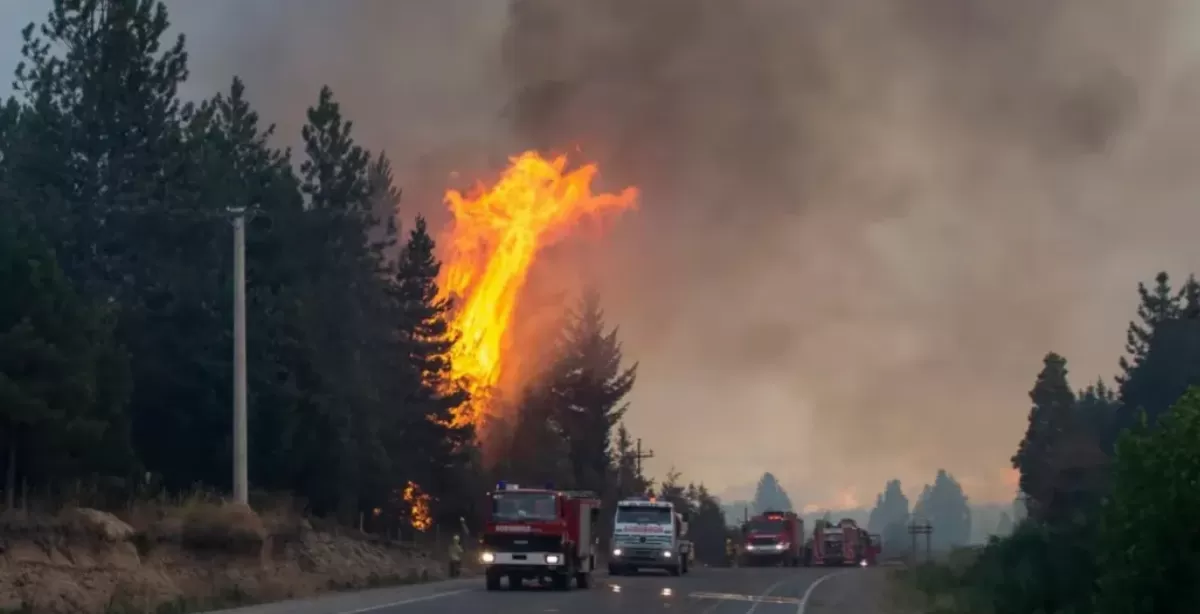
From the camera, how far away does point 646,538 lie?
49844mm

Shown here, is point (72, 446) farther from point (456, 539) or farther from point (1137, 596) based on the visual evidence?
point (1137, 596)

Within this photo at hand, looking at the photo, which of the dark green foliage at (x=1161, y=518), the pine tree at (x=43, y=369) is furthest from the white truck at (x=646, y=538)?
the dark green foliage at (x=1161, y=518)

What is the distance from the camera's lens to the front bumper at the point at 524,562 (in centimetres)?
3650

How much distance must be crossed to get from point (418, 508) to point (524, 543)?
28.2 meters

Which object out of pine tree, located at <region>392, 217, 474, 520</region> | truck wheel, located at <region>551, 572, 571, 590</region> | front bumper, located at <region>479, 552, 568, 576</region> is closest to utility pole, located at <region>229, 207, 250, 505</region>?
front bumper, located at <region>479, 552, 568, 576</region>

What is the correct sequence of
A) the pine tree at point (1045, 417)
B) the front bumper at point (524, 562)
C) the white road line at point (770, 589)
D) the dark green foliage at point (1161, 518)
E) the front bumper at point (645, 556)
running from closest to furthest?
the dark green foliage at point (1161, 518)
the white road line at point (770, 589)
the front bumper at point (524, 562)
the front bumper at point (645, 556)
the pine tree at point (1045, 417)

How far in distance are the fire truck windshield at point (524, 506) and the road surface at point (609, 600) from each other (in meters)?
2.04

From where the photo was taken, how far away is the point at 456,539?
47094mm

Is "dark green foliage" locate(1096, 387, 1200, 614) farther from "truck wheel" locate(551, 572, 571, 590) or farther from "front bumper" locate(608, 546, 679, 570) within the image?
"front bumper" locate(608, 546, 679, 570)

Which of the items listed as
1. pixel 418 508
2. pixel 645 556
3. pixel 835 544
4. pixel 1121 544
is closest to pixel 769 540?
pixel 835 544

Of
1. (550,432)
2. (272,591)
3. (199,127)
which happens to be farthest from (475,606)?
(550,432)

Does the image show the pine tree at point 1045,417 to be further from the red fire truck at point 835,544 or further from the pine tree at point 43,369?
the pine tree at point 43,369

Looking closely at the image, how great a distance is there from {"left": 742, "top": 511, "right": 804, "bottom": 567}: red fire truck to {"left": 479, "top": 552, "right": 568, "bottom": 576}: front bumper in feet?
126

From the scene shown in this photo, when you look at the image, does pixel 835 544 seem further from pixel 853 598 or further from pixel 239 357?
pixel 239 357
